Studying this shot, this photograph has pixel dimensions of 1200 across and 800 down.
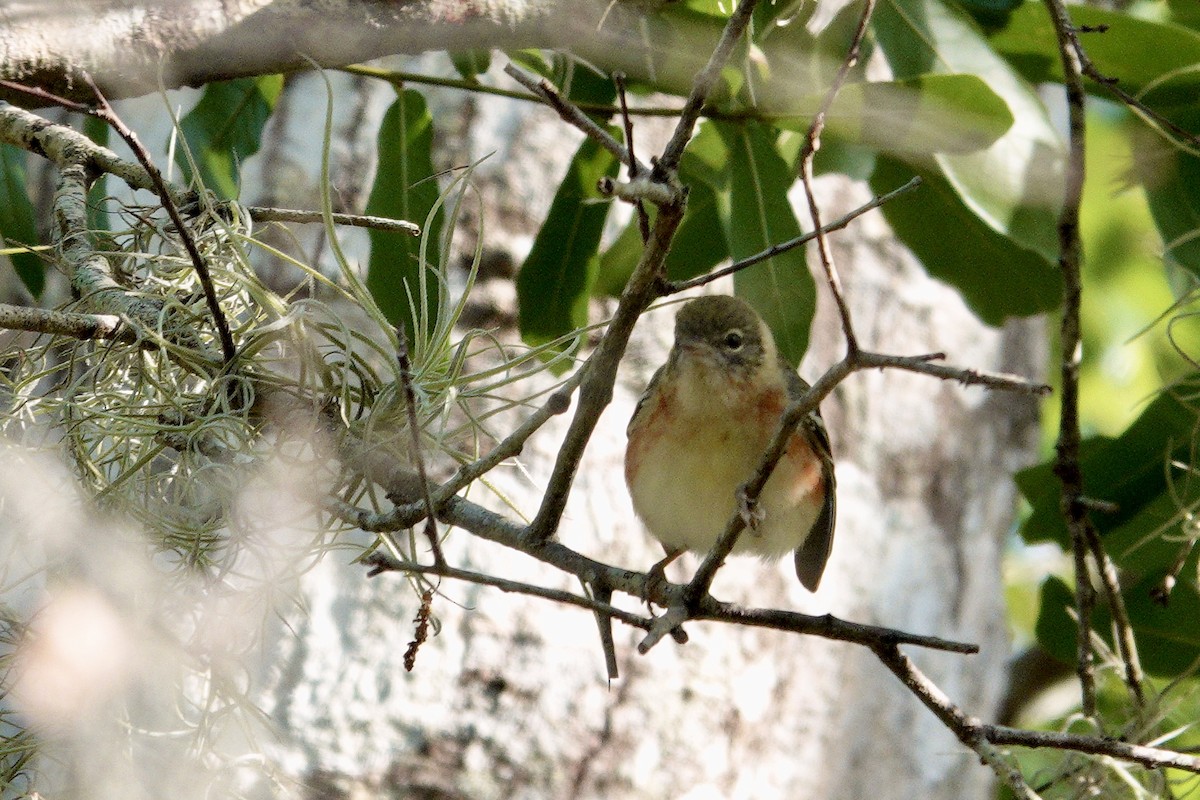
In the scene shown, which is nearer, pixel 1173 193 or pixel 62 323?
pixel 62 323

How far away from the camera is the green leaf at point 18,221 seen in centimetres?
256

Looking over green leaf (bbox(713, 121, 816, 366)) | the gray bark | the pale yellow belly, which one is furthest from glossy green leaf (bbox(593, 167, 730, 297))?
the gray bark

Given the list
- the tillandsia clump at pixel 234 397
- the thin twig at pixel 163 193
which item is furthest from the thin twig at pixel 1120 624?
the thin twig at pixel 163 193

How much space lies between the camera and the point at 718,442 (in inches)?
105

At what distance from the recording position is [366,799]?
325 cm

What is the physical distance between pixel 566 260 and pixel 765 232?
46 cm

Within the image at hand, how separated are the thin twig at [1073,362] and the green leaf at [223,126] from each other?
1772 mm

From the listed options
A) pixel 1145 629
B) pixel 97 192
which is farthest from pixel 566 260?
pixel 1145 629

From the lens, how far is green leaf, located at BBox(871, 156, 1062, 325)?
115 inches

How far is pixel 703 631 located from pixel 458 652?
765 millimetres

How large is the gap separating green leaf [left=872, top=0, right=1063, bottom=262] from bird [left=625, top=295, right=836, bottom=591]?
22.6 inches

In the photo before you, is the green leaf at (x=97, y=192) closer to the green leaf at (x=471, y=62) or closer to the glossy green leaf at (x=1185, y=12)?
the green leaf at (x=471, y=62)

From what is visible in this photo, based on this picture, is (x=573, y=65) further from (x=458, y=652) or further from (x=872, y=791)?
(x=872, y=791)

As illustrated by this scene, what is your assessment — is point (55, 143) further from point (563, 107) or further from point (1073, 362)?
point (1073, 362)
